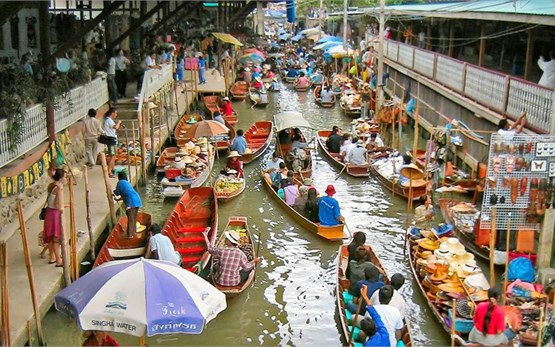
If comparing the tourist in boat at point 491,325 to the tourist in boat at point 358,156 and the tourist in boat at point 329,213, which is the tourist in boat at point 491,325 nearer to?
the tourist in boat at point 329,213

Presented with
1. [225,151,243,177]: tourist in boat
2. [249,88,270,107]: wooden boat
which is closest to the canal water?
[225,151,243,177]: tourist in boat

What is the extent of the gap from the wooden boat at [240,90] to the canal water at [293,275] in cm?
1384

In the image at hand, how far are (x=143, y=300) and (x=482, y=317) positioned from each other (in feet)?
16.1

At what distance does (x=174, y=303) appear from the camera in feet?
24.6

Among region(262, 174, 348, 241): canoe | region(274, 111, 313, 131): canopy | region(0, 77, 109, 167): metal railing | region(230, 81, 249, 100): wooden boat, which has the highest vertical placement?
region(0, 77, 109, 167): metal railing

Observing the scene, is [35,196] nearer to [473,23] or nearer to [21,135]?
[21,135]

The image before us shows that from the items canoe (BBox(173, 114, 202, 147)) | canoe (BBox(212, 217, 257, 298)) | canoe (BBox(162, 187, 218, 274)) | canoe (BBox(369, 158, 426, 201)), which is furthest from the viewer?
canoe (BBox(173, 114, 202, 147))

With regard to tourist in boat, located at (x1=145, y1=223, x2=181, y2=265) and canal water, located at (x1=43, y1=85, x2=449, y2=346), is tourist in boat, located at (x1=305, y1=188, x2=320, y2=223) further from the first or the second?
tourist in boat, located at (x1=145, y1=223, x2=181, y2=265)

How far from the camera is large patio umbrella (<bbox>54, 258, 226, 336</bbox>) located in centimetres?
732

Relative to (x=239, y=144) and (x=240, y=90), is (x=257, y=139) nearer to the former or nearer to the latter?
(x=239, y=144)

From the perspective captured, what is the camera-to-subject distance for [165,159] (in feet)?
68.2

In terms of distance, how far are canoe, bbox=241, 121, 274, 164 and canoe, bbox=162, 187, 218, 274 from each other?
218 inches

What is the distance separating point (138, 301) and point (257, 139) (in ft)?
59.0

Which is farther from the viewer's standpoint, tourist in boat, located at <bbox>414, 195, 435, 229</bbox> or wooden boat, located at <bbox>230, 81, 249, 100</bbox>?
wooden boat, located at <bbox>230, 81, 249, 100</bbox>
